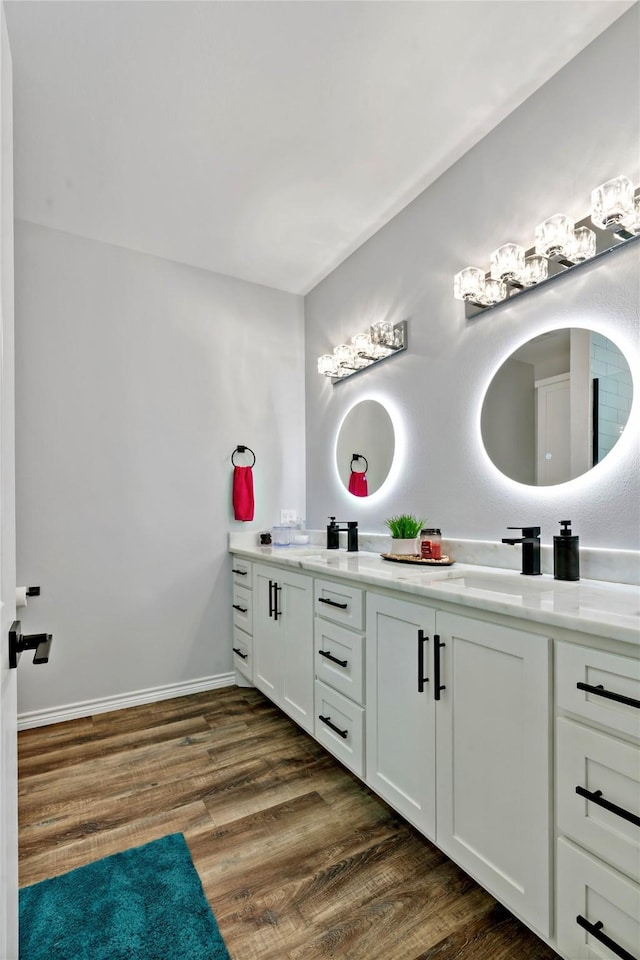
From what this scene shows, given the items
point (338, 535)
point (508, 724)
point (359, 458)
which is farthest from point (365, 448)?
point (508, 724)

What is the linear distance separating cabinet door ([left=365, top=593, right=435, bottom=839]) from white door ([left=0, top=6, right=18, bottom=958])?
106 cm

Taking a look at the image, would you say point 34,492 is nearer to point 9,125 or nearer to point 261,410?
point 261,410

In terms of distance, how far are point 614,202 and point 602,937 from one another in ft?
6.25

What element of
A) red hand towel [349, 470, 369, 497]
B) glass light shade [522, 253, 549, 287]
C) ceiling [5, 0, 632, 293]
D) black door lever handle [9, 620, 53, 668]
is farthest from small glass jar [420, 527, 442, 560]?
ceiling [5, 0, 632, 293]

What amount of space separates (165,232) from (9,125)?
1.83 metres

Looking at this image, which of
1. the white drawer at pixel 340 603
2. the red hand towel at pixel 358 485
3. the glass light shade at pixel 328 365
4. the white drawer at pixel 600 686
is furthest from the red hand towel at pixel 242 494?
the white drawer at pixel 600 686

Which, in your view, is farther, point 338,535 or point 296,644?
point 338,535

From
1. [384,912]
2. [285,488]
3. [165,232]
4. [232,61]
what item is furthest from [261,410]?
[384,912]

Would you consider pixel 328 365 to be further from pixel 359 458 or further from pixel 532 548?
pixel 532 548

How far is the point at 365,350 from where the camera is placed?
8.94 ft

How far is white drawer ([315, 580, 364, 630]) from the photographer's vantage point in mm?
1800

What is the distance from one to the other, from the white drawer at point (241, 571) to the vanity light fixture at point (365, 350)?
130cm

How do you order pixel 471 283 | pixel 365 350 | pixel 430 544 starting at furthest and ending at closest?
1. pixel 365 350
2. pixel 430 544
3. pixel 471 283

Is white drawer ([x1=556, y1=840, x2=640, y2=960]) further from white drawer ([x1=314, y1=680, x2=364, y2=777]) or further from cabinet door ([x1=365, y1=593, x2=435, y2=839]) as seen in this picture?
white drawer ([x1=314, y1=680, x2=364, y2=777])
